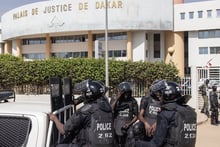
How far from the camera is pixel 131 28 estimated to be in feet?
127

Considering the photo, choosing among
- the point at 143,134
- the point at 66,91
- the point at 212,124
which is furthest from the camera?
the point at 212,124

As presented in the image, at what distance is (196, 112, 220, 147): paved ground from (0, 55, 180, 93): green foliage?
11.5m

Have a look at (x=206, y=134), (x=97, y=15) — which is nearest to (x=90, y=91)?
(x=206, y=134)

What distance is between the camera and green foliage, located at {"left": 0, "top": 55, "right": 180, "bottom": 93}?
993 inches

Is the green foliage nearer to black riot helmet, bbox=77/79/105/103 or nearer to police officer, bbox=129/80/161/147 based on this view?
police officer, bbox=129/80/161/147

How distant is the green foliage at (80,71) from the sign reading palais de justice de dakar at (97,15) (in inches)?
525

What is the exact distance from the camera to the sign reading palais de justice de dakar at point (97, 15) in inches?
1523

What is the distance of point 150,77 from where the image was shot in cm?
2492

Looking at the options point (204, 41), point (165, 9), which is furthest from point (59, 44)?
point (204, 41)

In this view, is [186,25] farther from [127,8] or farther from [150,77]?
[150,77]

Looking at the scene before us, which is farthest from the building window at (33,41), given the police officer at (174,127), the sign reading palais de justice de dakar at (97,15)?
the police officer at (174,127)

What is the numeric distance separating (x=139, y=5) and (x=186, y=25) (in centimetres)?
646

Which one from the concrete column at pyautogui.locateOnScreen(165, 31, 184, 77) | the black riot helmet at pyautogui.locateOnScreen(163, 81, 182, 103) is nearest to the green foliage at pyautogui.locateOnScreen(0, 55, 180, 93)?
the concrete column at pyautogui.locateOnScreen(165, 31, 184, 77)

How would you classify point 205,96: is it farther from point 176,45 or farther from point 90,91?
point 176,45
